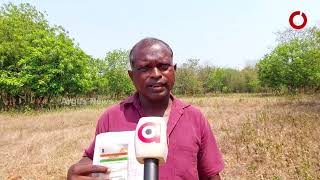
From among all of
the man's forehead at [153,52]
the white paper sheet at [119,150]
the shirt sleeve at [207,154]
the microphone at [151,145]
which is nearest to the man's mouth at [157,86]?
the man's forehead at [153,52]

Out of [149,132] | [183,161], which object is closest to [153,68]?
[183,161]

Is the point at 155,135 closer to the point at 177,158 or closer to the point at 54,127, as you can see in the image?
the point at 177,158

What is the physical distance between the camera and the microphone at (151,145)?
888 millimetres

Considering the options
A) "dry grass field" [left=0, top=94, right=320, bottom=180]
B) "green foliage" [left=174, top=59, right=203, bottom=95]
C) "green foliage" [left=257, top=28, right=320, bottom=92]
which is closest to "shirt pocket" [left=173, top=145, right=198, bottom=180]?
"dry grass field" [left=0, top=94, right=320, bottom=180]

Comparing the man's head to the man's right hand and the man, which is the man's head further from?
the man's right hand

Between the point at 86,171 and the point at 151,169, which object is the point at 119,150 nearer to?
the point at 86,171

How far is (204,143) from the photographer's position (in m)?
1.87

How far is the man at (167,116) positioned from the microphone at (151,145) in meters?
0.82

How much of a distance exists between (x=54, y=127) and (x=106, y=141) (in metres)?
14.1

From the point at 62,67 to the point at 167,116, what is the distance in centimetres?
2736

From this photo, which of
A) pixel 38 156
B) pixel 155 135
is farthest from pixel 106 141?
pixel 38 156

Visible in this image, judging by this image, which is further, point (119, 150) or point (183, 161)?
point (183, 161)

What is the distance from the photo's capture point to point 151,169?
878 mm

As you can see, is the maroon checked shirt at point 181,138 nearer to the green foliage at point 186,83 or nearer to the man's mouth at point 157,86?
the man's mouth at point 157,86
